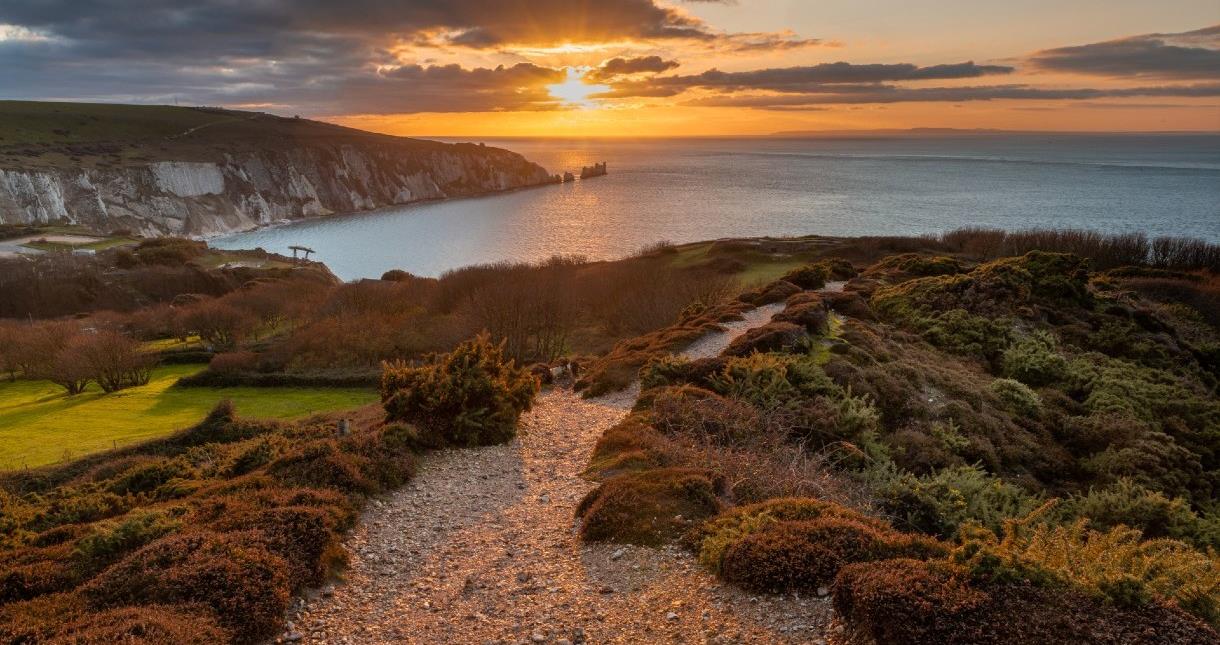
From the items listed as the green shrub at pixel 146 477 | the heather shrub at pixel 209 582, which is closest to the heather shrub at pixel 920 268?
the green shrub at pixel 146 477

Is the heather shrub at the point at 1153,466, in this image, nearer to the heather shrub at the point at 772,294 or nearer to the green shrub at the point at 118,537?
the heather shrub at the point at 772,294

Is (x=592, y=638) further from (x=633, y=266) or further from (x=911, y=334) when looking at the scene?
(x=633, y=266)

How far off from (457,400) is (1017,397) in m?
16.8

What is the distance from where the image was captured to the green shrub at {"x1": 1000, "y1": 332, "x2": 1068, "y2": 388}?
2336 cm

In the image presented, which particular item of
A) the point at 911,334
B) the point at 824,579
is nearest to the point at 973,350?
the point at 911,334

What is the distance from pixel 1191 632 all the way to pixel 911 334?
68.8 ft

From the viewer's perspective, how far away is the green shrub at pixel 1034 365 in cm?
2336

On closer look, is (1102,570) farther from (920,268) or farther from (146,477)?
(920,268)

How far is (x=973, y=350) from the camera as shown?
2530 centimetres

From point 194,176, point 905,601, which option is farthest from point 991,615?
point 194,176

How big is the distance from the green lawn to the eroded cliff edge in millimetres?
96205

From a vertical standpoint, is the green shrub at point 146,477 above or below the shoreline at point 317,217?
below

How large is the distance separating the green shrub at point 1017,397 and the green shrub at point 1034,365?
2.08m

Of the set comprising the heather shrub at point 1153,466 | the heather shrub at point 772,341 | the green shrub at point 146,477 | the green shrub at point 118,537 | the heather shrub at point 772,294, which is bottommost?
the heather shrub at point 1153,466
